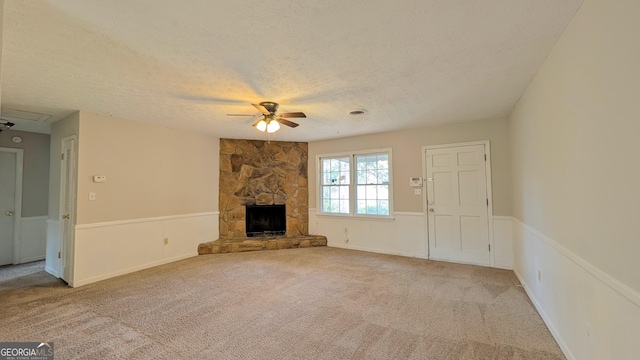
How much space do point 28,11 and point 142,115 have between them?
2.49 m

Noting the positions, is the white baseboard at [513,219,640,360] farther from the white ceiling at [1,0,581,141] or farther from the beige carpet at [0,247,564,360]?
the white ceiling at [1,0,581,141]

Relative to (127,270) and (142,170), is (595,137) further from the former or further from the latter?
(127,270)

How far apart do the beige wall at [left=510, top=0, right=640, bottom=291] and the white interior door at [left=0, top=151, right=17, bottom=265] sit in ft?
25.4

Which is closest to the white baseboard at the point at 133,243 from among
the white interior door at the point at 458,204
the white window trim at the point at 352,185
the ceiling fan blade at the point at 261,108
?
the white window trim at the point at 352,185

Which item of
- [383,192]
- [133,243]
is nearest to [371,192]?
[383,192]

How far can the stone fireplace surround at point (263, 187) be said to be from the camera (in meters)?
5.74

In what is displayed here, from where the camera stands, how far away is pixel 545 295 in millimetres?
2547

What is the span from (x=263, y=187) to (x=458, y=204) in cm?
385

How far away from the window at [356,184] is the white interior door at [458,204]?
0.82m

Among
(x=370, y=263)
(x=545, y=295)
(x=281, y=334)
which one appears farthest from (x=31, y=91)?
(x=545, y=295)

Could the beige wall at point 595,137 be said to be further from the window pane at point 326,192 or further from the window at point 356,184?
the window pane at point 326,192

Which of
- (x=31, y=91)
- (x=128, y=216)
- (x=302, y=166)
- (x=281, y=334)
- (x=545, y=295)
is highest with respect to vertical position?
(x=31, y=91)

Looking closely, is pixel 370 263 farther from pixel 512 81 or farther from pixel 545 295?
pixel 512 81

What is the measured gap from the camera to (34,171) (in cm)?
504
